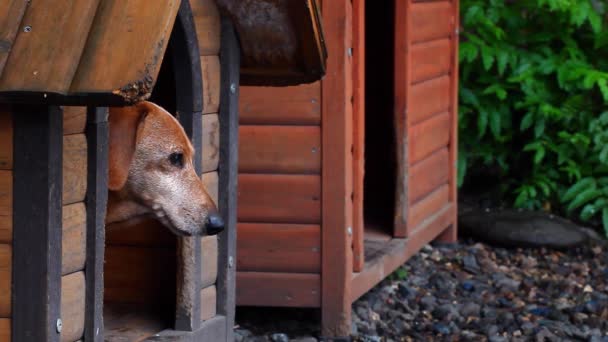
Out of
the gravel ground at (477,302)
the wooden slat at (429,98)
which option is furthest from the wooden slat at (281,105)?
the wooden slat at (429,98)

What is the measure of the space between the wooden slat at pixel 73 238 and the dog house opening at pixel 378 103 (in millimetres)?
4585

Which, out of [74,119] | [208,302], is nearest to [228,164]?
[208,302]

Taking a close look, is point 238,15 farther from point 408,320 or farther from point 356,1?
point 408,320

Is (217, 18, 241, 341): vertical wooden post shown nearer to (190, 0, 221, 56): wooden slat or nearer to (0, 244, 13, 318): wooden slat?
(190, 0, 221, 56): wooden slat

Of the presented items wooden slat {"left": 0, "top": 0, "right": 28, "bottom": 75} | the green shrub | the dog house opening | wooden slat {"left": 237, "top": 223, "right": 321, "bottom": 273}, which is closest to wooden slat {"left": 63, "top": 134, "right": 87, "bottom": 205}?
wooden slat {"left": 0, "top": 0, "right": 28, "bottom": 75}

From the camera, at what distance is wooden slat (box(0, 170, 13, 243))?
3.18 meters

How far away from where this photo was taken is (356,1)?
5902 millimetres

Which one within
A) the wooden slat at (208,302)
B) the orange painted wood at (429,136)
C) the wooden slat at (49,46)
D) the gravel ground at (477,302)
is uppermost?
the wooden slat at (49,46)

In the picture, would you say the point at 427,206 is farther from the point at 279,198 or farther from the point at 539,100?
the point at 279,198

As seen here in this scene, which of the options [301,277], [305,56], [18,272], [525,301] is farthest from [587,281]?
[18,272]

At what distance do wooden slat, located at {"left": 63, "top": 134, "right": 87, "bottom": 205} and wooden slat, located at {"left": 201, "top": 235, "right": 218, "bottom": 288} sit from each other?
1.08 m

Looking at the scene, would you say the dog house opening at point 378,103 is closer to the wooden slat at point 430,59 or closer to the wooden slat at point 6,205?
the wooden slat at point 430,59

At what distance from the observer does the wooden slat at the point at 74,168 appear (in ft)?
10.8

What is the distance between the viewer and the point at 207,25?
429cm
